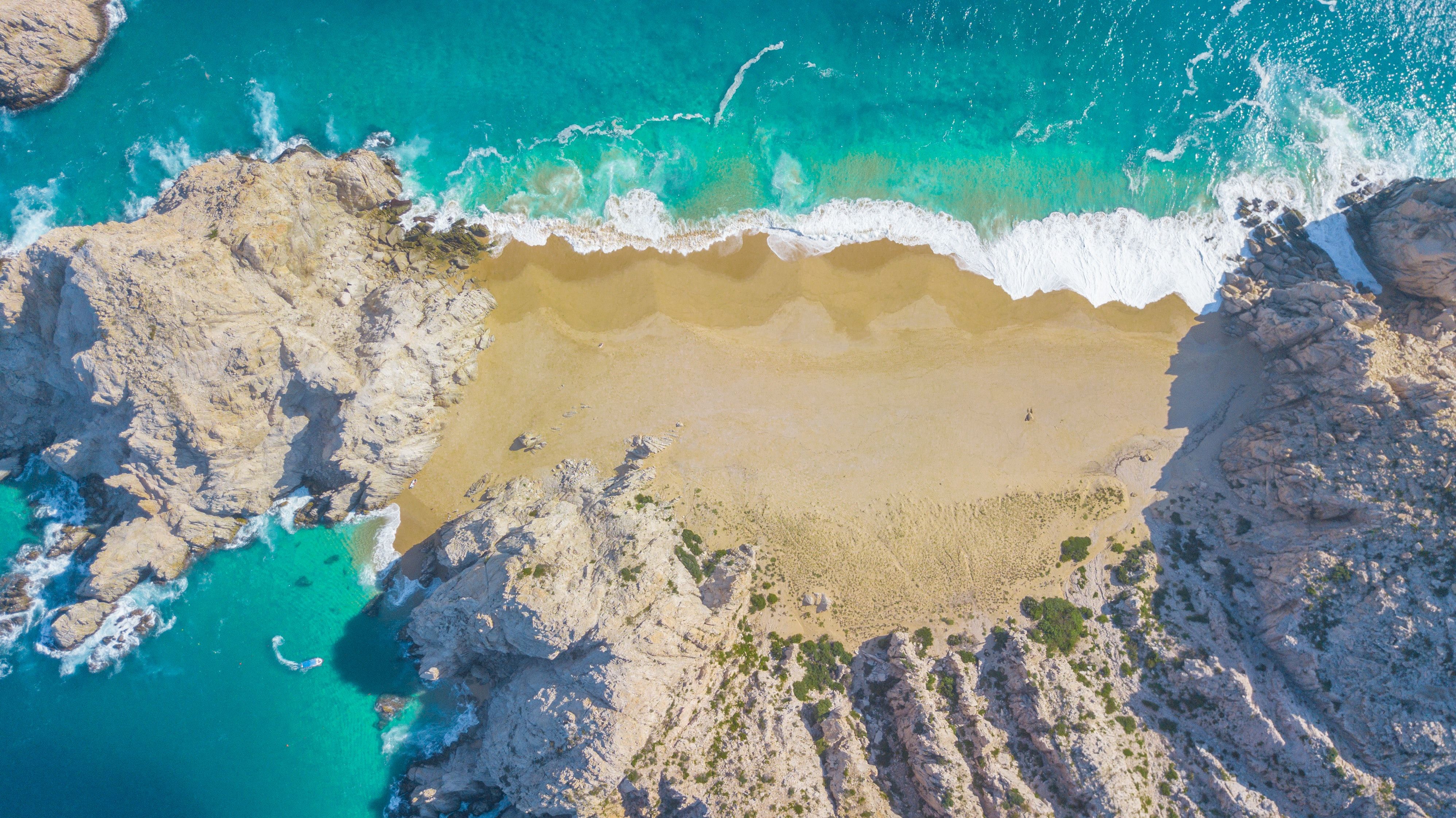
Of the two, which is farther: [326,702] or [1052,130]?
[1052,130]

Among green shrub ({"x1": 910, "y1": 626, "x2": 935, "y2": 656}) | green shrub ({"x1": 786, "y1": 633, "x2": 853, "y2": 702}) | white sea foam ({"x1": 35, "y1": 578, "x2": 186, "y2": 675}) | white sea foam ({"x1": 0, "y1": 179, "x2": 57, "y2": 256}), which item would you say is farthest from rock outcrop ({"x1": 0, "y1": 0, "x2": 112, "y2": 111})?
green shrub ({"x1": 910, "y1": 626, "x2": 935, "y2": 656})

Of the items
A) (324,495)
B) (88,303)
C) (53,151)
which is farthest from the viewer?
(53,151)

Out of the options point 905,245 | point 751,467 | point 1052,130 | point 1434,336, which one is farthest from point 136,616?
point 1434,336

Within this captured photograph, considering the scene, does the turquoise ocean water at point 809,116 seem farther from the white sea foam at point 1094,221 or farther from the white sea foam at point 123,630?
the white sea foam at point 123,630

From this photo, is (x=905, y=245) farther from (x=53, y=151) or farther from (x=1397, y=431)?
(x=53, y=151)

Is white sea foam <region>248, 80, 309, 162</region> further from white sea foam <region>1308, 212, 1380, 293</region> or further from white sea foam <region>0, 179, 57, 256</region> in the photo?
white sea foam <region>1308, 212, 1380, 293</region>

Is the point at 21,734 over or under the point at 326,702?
under

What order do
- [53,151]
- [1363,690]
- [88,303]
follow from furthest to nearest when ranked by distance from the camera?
[53,151] → [88,303] → [1363,690]
